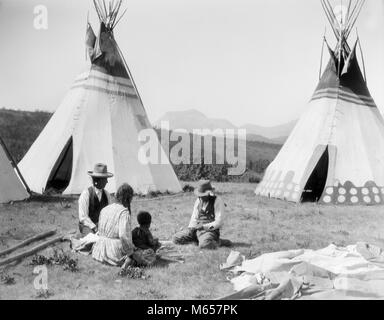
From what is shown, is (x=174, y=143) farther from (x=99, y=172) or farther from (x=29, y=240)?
(x=29, y=240)

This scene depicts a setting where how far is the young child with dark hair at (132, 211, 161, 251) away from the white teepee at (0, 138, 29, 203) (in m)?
3.50

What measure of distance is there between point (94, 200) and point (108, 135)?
3.85 metres

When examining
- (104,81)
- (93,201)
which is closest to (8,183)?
(104,81)

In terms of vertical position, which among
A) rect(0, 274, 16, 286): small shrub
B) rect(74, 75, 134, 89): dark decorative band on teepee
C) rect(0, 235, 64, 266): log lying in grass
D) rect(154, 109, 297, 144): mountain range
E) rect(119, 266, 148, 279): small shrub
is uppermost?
rect(74, 75, 134, 89): dark decorative band on teepee

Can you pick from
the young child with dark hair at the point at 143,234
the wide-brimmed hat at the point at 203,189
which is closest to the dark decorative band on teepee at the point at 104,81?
the wide-brimmed hat at the point at 203,189

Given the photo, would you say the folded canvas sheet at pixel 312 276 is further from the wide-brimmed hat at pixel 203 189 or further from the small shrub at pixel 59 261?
the small shrub at pixel 59 261

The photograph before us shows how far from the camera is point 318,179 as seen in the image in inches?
360

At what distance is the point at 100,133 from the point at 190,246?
420cm

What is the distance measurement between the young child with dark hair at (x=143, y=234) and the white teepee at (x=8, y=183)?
350 cm

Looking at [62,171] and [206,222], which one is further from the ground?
Result: [62,171]

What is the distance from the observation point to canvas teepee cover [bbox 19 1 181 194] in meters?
8.47

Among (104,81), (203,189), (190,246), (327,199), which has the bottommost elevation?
(190,246)

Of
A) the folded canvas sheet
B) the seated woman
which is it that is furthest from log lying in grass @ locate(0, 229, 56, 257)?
Answer: the folded canvas sheet

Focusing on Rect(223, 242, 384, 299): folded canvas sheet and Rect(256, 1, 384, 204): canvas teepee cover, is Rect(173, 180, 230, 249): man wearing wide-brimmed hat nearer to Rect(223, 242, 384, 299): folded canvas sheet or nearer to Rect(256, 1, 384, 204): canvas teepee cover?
Rect(223, 242, 384, 299): folded canvas sheet
